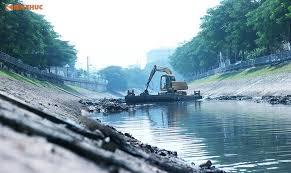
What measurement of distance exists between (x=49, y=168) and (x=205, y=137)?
15.5 m

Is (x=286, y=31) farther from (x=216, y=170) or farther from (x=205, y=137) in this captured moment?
(x=216, y=170)

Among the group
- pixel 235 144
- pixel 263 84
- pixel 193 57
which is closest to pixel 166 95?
pixel 263 84

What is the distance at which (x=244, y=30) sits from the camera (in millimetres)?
91750

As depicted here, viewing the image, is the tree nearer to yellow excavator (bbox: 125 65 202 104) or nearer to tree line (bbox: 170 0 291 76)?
tree line (bbox: 170 0 291 76)

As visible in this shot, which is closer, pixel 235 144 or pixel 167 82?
pixel 235 144

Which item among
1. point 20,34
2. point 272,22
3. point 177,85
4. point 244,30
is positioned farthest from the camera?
point 244,30

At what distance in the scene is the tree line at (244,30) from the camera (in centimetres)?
6971

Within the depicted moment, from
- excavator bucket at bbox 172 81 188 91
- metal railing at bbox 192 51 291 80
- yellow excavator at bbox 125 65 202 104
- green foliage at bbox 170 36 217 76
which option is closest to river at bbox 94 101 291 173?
yellow excavator at bbox 125 65 202 104

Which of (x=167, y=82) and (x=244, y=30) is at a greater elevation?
(x=244, y=30)

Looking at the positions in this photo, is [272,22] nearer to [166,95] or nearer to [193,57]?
[166,95]

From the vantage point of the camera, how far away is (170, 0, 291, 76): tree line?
6971cm

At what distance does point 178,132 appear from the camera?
23250 mm

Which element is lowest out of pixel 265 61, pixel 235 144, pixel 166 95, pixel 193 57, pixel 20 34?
pixel 235 144

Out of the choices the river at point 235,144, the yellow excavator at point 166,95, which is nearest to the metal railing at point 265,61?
the yellow excavator at point 166,95
